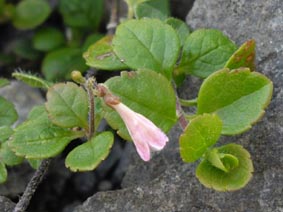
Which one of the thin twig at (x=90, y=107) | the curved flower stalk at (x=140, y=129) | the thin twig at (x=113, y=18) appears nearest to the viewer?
the curved flower stalk at (x=140, y=129)

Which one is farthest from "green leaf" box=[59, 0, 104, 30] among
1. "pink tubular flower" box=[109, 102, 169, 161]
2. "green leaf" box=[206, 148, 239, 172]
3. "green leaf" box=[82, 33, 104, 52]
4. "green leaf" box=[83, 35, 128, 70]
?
"green leaf" box=[206, 148, 239, 172]

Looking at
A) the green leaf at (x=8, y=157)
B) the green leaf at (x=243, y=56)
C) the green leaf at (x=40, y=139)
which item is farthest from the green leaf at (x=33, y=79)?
the green leaf at (x=243, y=56)

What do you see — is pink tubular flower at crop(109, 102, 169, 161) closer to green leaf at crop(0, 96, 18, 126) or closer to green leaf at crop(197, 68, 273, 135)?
green leaf at crop(197, 68, 273, 135)

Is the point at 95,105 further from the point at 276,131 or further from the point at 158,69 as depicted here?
the point at 276,131

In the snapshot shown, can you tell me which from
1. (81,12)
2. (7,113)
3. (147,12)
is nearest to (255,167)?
(147,12)

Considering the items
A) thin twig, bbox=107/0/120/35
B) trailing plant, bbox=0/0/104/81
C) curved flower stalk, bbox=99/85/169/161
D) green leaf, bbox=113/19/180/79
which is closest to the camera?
curved flower stalk, bbox=99/85/169/161

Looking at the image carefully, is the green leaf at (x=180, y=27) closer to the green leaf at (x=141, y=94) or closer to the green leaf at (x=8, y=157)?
the green leaf at (x=141, y=94)
